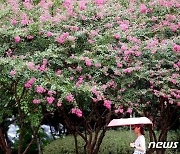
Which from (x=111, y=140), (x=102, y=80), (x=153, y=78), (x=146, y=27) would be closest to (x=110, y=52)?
(x=102, y=80)

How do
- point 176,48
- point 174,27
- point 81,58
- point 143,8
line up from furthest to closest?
point 143,8 → point 174,27 → point 176,48 → point 81,58

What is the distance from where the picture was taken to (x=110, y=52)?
20.9ft

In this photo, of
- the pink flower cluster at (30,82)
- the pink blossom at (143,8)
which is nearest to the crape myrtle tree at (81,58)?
the pink flower cluster at (30,82)

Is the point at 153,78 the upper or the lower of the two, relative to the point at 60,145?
upper

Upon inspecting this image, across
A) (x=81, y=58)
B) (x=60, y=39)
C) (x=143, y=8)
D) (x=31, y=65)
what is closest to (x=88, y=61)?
(x=81, y=58)

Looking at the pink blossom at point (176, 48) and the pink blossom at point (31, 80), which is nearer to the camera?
the pink blossom at point (31, 80)

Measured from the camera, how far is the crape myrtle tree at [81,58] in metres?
5.77

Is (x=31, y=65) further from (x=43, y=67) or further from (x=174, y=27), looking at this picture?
(x=174, y=27)

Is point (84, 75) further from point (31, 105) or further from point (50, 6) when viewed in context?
point (50, 6)

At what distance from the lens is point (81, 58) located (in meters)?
5.92

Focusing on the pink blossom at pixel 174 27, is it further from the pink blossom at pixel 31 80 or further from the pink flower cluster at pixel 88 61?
the pink blossom at pixel 31 80

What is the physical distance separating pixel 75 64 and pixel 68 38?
0.46 metres

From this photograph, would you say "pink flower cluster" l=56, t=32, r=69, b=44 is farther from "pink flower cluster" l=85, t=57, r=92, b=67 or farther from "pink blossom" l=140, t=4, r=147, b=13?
"pink blossom" l=140, t=4, r=147, b=13

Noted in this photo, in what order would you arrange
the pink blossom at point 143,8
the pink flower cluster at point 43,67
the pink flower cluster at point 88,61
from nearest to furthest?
1. the pink flower cluster at point 43,67
2. the pink flower cluster at point 88,61
3. the pink blossom at point 143,8
